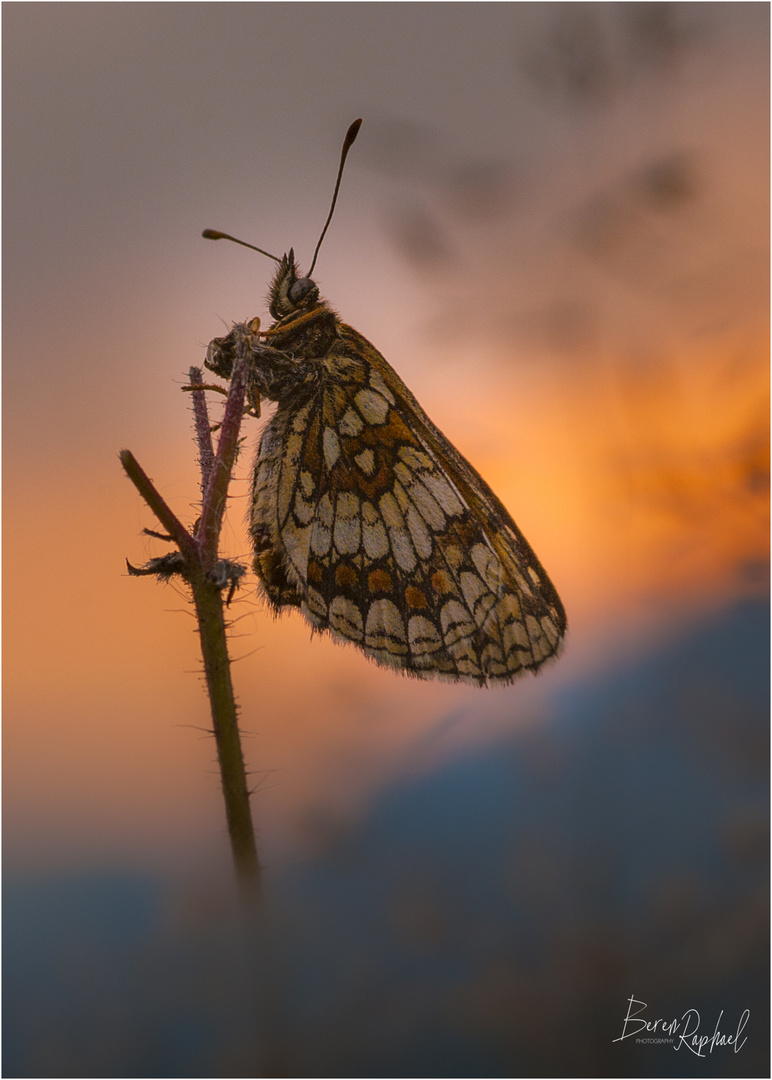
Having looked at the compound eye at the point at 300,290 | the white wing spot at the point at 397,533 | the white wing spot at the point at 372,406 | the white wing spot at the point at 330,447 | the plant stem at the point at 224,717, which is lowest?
the plant stem at the point at 224,717

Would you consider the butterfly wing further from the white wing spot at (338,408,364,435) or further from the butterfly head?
the butterfly head

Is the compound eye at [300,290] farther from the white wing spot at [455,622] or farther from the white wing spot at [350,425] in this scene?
the white wing spot at [455,622]

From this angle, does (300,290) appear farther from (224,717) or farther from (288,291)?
(224,717)

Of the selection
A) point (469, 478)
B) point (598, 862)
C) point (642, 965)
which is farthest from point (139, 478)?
point (469, 478)

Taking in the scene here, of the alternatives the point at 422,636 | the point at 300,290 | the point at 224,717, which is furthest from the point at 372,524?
the point at 224,717

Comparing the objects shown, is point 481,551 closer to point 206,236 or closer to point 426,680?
point 426,680

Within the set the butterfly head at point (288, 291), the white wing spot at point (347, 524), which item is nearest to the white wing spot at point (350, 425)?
the white wing spot at point (347, 524)

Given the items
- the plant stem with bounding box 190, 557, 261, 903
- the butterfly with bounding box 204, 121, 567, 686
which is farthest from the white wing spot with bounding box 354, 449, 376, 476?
the plant stem with bounding box 190, 557, 261, 903
